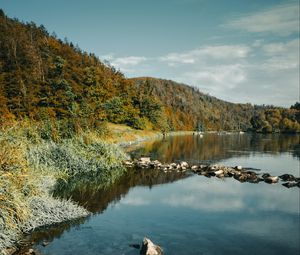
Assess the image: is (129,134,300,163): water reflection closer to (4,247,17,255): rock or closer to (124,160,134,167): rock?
(124,160,134,167): rock

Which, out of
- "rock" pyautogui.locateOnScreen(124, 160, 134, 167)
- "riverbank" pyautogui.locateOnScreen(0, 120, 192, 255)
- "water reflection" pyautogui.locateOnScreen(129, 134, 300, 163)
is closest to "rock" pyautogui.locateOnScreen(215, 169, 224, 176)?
"riverbank" pyautogui.locateOnScreen(0, 120, 192, 255)

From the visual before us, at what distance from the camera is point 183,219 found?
18.1 m

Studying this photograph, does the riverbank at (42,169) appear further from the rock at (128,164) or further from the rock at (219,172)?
the rock at (219,172)

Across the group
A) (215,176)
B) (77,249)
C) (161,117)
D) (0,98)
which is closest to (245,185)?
(215,176)

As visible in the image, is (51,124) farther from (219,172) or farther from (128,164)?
(219,172)

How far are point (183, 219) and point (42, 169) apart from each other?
36.8 ft

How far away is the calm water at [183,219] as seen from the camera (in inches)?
557

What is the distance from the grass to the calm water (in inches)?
47.1

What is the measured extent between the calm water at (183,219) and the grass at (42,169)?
1195 millimetres

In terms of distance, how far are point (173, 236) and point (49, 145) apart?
1743 cm

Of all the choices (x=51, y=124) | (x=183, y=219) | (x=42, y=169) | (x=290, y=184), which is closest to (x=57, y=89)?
(x=51, y=124)

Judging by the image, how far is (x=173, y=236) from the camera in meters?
15.3

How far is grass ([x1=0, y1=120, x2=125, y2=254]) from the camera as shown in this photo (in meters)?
13.2

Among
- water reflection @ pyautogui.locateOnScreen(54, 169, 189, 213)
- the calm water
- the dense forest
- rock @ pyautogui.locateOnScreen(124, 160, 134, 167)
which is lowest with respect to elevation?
the calm water
